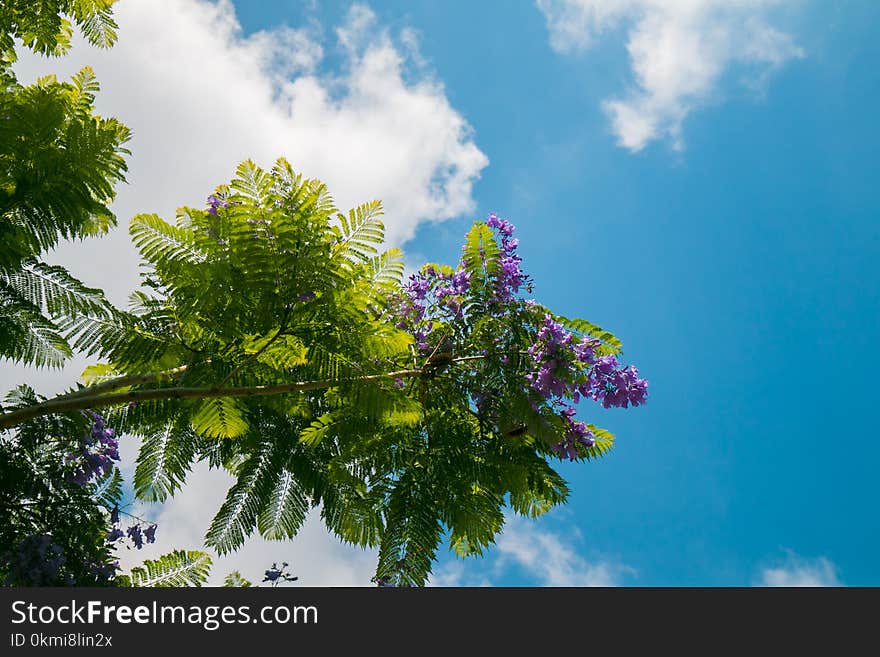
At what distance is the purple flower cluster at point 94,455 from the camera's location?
436 centimetres

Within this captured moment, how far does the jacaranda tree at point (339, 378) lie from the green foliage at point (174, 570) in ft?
2.72

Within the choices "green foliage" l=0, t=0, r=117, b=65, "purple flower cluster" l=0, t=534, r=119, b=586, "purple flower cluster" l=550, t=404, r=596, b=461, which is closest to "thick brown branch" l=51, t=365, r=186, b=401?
"purple flower cluster" l=0, t=534, r=119, b=586

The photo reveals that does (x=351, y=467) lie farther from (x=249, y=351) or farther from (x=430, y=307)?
(x=249, y=351)

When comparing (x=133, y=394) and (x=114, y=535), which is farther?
(x=114, y=535)

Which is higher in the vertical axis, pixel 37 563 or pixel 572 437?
pixel 572 437

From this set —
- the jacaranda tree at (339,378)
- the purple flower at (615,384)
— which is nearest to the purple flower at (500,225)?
the jacaranda tree at (339,378)

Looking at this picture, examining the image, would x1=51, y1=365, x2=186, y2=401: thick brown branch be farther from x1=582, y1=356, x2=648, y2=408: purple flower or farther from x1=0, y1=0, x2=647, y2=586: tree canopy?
x1=582, y1=356, x2=648, y2=408: purple flower

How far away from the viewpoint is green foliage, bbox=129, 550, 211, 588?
16.5 ft

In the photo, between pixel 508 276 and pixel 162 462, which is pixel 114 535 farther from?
pixel 508 276

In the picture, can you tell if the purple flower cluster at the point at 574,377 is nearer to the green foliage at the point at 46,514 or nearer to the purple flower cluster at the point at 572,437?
the purple flower cluster at the point at 572,437

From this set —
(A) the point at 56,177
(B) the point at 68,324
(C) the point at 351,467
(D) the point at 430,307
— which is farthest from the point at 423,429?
(A) the point at 56,177

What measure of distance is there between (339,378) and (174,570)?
2990mm

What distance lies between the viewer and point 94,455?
4434mm

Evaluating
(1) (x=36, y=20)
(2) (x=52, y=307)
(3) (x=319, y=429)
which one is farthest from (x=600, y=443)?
(1) (x=36, y=20)
